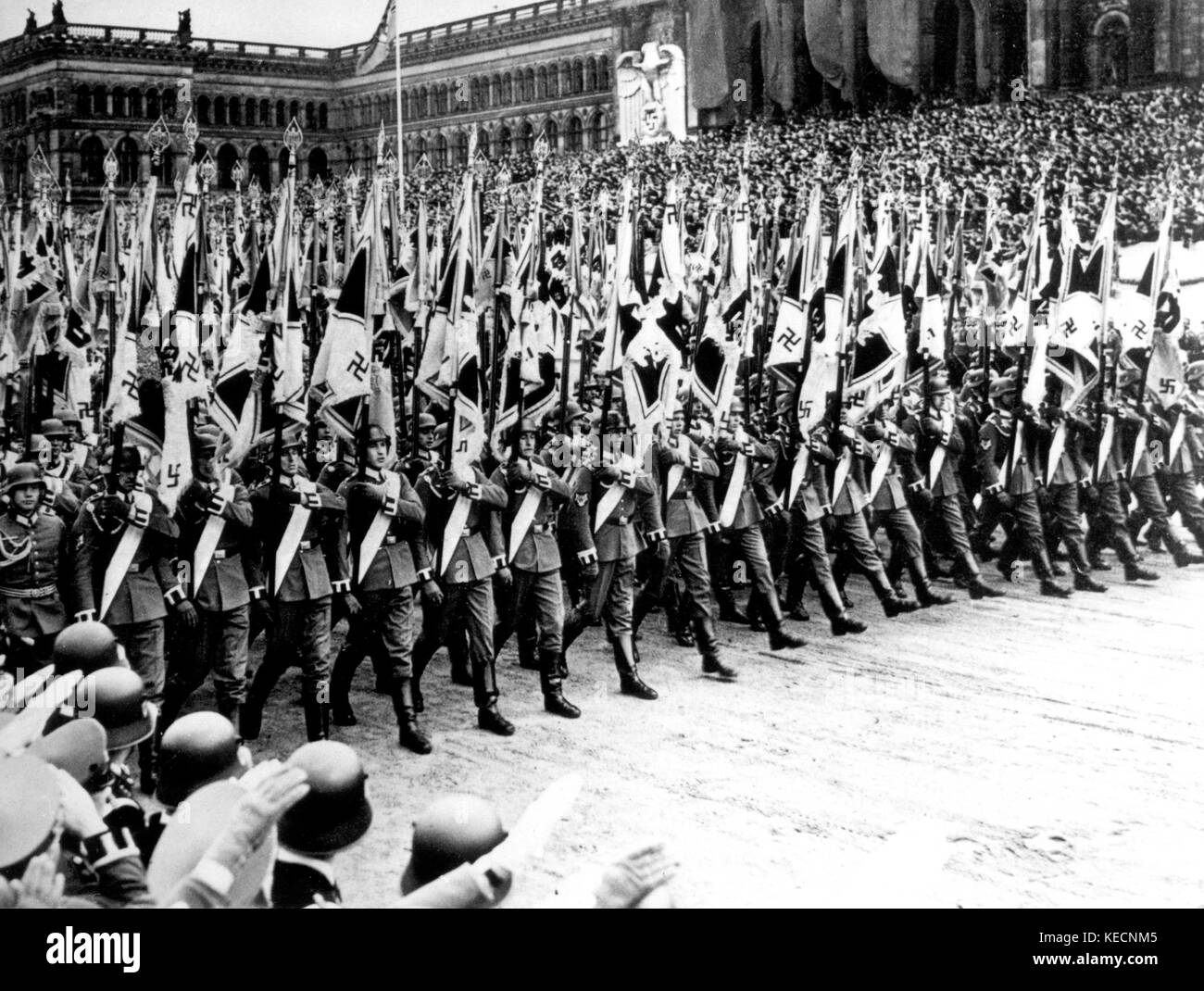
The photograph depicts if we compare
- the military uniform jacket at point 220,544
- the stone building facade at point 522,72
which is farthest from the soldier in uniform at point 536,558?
the stone building facade at point 522,72

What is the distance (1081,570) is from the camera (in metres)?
9.33

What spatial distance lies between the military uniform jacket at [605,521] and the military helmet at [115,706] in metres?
3.95

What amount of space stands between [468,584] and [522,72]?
317 centimetres

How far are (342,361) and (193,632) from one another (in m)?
1.57

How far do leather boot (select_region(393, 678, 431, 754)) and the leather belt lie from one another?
1.71 m

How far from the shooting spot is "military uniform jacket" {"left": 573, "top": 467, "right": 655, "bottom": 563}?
7.71m

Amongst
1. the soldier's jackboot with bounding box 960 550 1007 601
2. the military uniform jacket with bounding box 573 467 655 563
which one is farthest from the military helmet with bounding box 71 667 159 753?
the soldier's jackboot with bounding box 960 550 1007 601

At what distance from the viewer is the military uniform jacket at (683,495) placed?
324 inches

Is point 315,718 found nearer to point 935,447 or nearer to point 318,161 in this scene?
point 318,161

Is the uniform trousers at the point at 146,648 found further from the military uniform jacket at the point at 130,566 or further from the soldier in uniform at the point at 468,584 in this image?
the soldier in uniform at the point at 468,584

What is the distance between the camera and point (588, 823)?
5625 mm

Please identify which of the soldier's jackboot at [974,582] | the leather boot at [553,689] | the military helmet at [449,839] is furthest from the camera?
the soldier's jackboot at [974,582]

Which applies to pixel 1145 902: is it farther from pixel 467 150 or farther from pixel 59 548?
pixel 467 150

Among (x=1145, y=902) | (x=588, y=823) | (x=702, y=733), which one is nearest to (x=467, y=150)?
(x=702, y=733)
